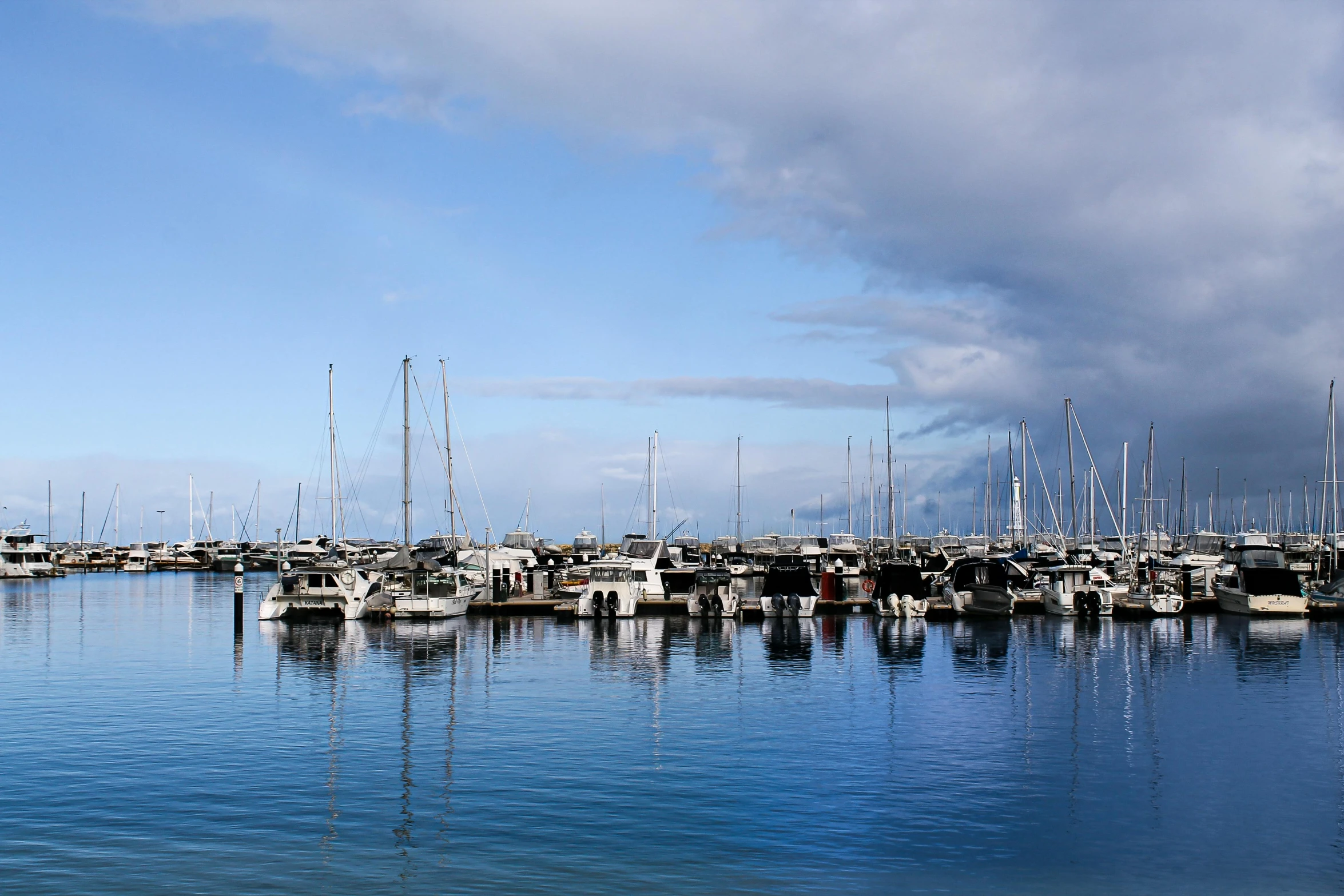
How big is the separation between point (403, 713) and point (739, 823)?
16.5m

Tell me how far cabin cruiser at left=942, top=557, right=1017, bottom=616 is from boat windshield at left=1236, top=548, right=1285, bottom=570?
17.0 metres

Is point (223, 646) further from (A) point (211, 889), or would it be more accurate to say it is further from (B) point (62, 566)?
(B) point (62, 566)

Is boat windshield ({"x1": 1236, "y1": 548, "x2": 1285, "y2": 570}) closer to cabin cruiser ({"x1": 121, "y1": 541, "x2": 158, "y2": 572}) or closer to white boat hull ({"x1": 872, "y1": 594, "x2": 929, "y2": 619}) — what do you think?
white boat hull ({"x1": 872, "y1": 594, "x2": 929, "y2": 619})

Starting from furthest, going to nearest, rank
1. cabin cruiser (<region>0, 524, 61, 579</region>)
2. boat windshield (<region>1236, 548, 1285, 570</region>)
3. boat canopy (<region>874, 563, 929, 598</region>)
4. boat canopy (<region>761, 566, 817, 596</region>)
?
cabin cruiser (<region>0, 524, 61, 579</region>) < boat windshield (<region>1236, 548, 1285, 570</region>) < boat canopy (<region>874, 563, 929, 598</region>) < boat canopy (<region>761, 566, 817, 596</region>)

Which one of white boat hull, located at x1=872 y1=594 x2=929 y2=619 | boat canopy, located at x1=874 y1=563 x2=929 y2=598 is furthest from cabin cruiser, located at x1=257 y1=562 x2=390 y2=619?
boat canopy, located at x1=874 y1=563 x2=929 y2=598

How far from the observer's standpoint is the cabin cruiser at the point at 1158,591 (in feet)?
237

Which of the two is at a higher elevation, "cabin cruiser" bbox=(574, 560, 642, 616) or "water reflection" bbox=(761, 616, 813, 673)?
"cabin cruiser" bbox=(574, 560, 642, 616)

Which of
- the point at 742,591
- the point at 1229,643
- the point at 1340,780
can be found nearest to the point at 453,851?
the point at 1340,780

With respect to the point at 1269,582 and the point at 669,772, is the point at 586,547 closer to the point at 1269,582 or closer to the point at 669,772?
the point at 1269,582

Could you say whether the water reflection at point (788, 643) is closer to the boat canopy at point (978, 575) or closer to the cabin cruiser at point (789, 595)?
the cabin cruiser at point (789, 595)

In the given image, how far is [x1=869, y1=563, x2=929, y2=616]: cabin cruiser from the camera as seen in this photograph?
Answer: 240ft

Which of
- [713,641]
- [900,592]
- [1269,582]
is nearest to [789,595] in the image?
[900,592]

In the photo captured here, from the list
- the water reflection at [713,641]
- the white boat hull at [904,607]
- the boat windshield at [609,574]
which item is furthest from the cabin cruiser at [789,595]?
the boat windshield at [609,574]

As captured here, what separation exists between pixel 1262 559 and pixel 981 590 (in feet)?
93.3
